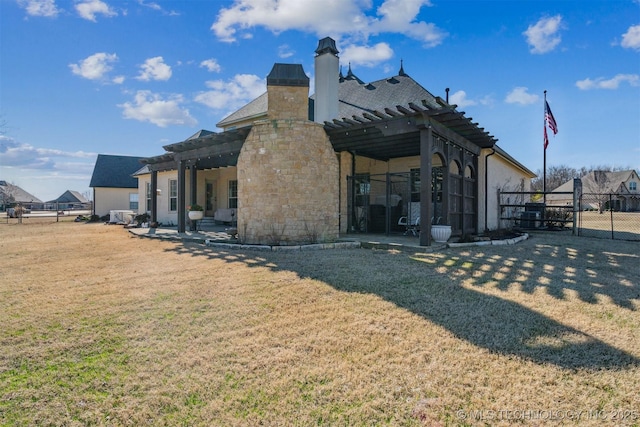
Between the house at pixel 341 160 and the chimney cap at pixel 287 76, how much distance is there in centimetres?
3

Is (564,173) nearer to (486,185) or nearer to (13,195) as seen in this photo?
(486,185)

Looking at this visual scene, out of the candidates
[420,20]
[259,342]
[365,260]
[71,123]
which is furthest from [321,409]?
[71,123]

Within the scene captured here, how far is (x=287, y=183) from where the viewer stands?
8.23 m

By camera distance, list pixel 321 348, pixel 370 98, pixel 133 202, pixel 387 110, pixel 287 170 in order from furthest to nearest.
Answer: pixel 133 202
pixel 370 98
pixel 287 170
pixel 387 110
pixel 321 348

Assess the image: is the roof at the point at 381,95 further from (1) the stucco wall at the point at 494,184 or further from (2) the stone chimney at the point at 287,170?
(2) the stone chimney at the point at 287,170

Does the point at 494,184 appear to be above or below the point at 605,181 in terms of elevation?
below

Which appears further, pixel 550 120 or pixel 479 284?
pixel 550 120

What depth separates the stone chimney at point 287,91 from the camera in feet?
27.1

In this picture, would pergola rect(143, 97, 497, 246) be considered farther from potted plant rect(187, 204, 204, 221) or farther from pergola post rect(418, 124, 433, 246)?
potted plant rect(187, 204, 204, 221)

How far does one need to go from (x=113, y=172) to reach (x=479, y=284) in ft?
90.8

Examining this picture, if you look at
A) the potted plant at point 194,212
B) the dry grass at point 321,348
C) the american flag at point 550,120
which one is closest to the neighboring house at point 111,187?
the potted plant at point 194,212

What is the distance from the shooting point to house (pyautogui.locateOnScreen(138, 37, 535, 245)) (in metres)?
8.02

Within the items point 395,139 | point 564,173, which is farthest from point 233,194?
point 564,173

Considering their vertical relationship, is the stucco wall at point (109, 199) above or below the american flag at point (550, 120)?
below
